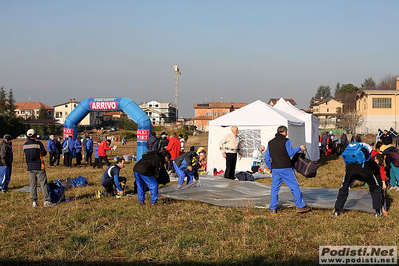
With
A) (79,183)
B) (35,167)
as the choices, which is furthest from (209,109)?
(35,167)

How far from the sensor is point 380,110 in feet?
157

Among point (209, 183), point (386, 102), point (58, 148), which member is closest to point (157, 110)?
point (386, 102)

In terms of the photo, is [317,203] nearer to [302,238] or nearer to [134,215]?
[302,238]

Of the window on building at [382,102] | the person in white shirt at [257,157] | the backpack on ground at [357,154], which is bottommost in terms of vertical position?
the person in white shirt at [257,157]

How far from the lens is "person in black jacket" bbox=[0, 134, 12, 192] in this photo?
425 inches

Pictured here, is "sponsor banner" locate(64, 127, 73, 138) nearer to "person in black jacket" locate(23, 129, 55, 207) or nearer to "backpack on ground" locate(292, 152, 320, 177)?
"person in black jacket" locate(23, 129, 55, 207)

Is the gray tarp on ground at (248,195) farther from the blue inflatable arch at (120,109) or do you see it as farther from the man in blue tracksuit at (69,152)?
the blue inflatable arch at (120,109)

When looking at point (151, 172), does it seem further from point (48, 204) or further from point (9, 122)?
point (9, 122)

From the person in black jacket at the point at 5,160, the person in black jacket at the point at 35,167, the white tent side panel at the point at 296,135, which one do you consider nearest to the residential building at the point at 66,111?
the white tent side panel at the point at 296,135

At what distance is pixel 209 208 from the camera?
8.01 m

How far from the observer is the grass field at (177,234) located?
4977 millimetres

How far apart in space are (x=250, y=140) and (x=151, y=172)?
8412 millimetres

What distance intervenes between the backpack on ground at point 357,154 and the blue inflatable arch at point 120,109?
15031 mm

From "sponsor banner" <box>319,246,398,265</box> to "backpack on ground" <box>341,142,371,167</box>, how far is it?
2.30 m
